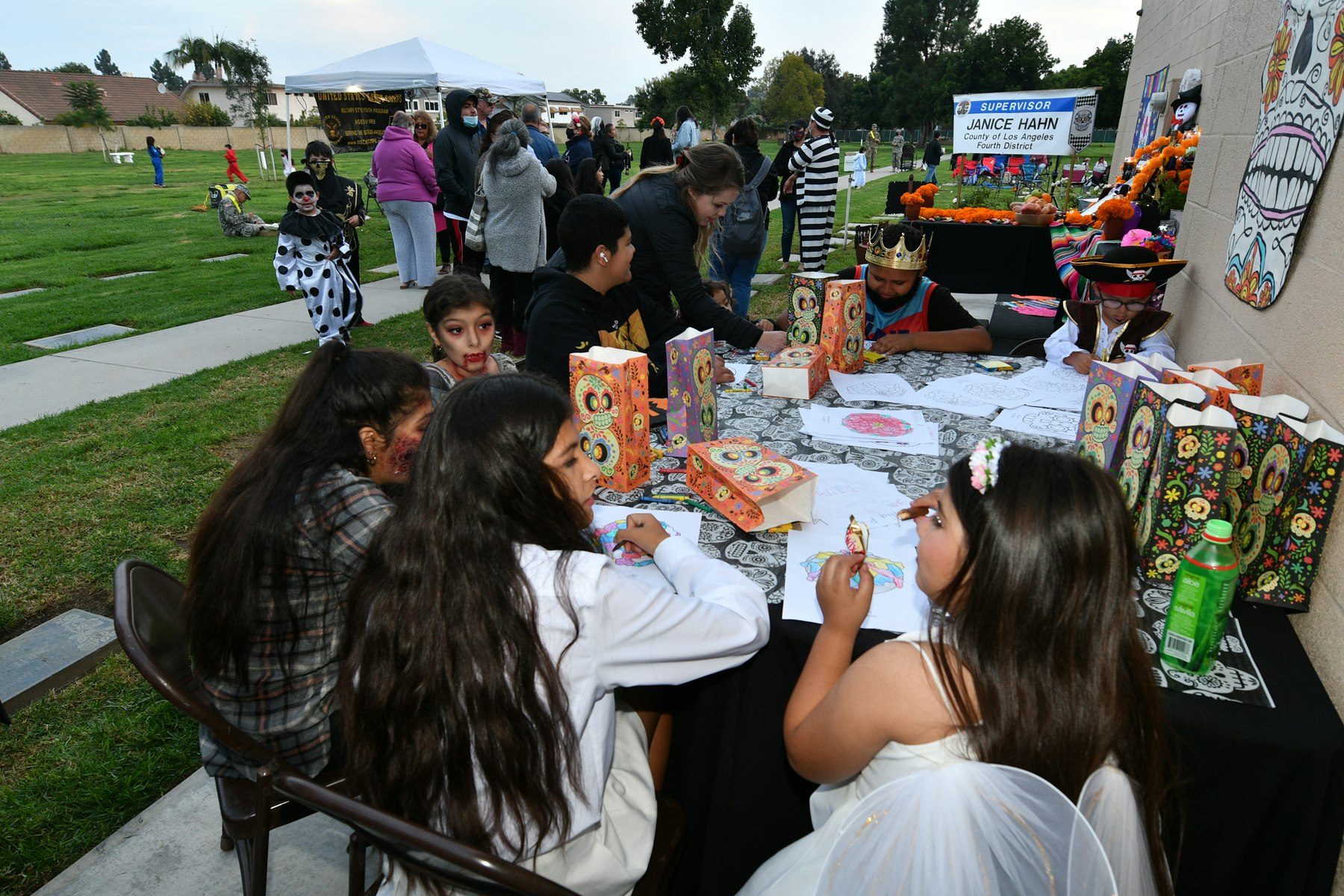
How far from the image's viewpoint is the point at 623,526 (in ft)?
5.80

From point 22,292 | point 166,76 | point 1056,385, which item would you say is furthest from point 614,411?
point 166,76

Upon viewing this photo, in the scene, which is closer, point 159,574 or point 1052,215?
point 159,574

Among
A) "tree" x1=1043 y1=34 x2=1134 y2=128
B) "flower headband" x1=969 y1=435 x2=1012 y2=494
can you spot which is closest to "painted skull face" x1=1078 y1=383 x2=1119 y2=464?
"flower headband" x1=969 y1=435 x2=1012 y2=494

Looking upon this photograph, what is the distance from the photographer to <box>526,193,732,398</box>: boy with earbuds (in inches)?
101

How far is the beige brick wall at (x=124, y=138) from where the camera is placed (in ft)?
121

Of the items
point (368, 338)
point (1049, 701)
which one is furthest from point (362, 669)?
point (368, 338)

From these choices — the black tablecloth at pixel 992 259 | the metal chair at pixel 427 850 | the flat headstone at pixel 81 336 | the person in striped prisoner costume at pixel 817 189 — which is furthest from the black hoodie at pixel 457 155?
the metal chair at pixel 427 850

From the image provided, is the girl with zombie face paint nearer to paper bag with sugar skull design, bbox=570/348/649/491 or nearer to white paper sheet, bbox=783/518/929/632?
paper bag with sugar skull design, bbox=570/348/649/491

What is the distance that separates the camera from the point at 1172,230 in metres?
4.26

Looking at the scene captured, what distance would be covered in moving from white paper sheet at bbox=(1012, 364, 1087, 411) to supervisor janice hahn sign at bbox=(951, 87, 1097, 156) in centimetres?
644

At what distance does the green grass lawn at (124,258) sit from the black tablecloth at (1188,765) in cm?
664

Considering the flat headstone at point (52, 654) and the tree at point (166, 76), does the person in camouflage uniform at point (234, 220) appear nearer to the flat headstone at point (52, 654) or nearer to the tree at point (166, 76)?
the flat headstone at point (52, 654)

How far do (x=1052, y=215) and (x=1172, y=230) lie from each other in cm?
211

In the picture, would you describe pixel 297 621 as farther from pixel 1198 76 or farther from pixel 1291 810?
pixel 1198 76
